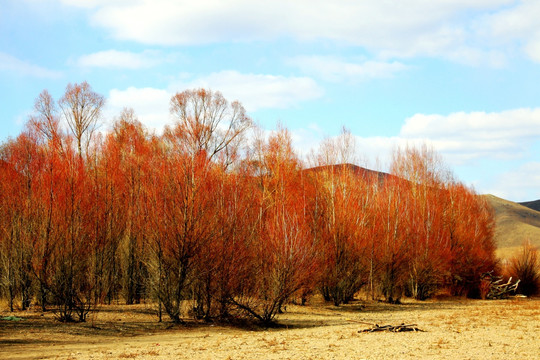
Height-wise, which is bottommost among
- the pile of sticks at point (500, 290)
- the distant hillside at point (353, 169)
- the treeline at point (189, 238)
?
the pile of sticks at point (500, 290)

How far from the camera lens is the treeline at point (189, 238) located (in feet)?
57.5

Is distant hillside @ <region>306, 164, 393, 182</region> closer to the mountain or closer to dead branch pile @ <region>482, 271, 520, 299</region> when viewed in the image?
dead branch pile @ <region>482, 271, 520, 299</region>

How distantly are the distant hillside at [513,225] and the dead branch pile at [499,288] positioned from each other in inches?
2672

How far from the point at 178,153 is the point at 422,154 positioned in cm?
3125

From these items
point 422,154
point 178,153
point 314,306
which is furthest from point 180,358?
point 422,154

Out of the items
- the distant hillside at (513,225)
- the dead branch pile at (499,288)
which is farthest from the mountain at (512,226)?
the dead branch pile at (499,288)

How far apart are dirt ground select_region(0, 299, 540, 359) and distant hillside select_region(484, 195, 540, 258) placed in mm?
95036

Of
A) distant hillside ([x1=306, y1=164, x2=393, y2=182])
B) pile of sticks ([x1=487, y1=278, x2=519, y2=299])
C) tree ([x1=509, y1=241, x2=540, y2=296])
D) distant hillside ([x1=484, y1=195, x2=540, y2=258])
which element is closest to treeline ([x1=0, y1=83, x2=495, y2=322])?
distant hillside ([x1=306, y1=164, x2=393, y2=182])

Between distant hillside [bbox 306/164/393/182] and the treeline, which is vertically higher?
distant hillside [bbox 306/164/393/182]

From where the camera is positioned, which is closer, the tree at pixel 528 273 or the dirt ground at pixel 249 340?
the dirt ground at pixel 249 340

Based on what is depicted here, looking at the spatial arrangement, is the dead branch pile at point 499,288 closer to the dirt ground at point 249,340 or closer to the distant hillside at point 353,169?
the distant hillside at point 353,169

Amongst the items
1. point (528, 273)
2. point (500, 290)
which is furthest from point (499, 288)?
point (528, 273)

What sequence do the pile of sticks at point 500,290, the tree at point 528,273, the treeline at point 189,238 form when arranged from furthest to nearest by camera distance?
the tree at point 528,273
the pile of sticks at point 500,290
the treeline at point 189,238

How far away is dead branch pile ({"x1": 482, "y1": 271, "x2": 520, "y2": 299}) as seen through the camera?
3716 cm
